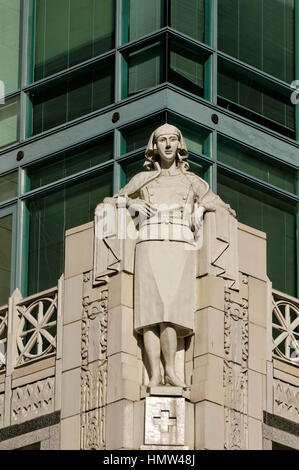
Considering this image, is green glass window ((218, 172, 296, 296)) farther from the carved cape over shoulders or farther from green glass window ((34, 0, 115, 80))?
green glass window ((34, 0, 115, 80))

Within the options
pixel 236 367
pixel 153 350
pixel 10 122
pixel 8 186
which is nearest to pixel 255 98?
pixel 10 122

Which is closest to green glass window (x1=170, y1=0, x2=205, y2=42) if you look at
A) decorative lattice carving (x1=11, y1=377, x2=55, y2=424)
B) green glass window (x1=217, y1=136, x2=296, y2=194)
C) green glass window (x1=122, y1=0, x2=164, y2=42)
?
green glass window (x1=122, y1=0, x2=164, y2=42)

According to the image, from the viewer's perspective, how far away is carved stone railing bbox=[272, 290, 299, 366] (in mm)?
45281

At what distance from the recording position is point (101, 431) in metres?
43.2

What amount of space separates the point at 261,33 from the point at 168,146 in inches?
197

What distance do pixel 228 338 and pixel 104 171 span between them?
497cm

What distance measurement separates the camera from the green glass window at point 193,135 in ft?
154

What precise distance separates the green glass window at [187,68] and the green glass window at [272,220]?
1.59 metres

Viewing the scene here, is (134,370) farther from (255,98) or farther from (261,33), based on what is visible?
(261,33)

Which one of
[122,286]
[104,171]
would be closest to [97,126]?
[104,171]

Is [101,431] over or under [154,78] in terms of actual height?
under

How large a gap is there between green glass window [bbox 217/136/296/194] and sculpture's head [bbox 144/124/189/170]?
2.38 meters

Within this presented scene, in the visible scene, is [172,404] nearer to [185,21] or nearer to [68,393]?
[68,393]

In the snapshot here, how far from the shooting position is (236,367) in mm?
43812
